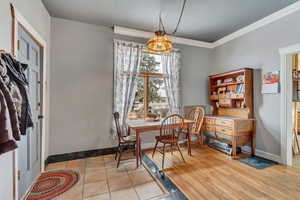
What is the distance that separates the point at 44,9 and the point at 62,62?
90cm

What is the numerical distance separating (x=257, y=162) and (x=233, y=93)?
1.45 m

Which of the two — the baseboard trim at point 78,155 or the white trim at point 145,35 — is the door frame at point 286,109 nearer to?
the white trim at point 145,35

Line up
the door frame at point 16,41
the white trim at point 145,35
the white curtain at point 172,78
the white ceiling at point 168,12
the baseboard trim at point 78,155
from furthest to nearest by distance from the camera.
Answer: the white curtain at point 172,78, the white trim at point 145,35, the baseboard trim at point 78,155, the white ceiling at point 168,12, the door frame at point 16,41

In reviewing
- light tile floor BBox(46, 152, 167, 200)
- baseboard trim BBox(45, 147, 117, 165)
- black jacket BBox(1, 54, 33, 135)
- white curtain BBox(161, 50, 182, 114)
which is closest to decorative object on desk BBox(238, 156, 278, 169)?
white curtain BBox(161, 50, 182, 114)

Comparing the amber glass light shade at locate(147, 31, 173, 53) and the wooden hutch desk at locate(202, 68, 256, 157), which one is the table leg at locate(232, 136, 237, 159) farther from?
the amber glass light shade at locate(147, 31, 173, 53)

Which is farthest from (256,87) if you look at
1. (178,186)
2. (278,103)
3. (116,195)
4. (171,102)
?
(116,195)

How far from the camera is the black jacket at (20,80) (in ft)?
4.15

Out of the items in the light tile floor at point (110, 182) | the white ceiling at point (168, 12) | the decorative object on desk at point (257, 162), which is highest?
the white ceiling at point (168, 12)

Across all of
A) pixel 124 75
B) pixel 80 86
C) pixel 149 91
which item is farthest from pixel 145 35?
pixel 80 86

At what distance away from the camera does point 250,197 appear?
175 centimetres

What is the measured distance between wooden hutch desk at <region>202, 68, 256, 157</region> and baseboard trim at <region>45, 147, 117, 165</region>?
7.96 feet

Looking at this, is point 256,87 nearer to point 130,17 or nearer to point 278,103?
point 278,103

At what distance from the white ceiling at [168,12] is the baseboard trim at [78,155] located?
8.83 ft

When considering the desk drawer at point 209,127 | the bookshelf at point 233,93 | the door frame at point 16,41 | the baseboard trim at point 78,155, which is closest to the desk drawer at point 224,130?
the desk drawer at point 209,127
